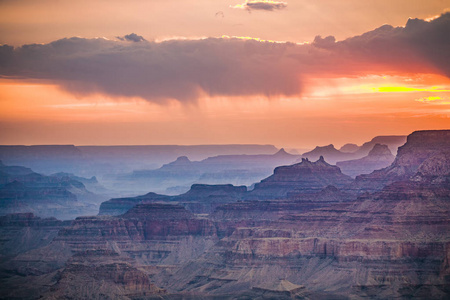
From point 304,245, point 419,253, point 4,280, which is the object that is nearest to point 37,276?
point 4,280

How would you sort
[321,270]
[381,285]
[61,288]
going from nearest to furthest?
1. [61,288]
2. [381,285]
3. [321,270]

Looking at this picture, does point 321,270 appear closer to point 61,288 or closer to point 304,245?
point 304,245

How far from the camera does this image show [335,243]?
194 m

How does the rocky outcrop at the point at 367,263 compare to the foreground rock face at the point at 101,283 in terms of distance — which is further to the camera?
the rocky outcrop at the point at 367,263

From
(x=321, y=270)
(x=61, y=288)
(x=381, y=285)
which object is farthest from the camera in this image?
(x=321, y=270)

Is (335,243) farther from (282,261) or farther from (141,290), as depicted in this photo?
(141,290)

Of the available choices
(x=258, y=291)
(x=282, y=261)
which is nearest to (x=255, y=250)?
(x=282, y=261)

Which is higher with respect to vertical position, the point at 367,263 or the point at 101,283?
the point at 367,263

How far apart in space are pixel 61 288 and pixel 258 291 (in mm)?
29920

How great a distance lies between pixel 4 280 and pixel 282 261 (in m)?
42.2

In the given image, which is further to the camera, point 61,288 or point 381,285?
point 381,285

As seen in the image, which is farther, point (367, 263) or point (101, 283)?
point (367, 263)

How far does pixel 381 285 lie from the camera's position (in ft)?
582

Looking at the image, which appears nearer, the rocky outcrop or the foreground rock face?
the foreground rock face
